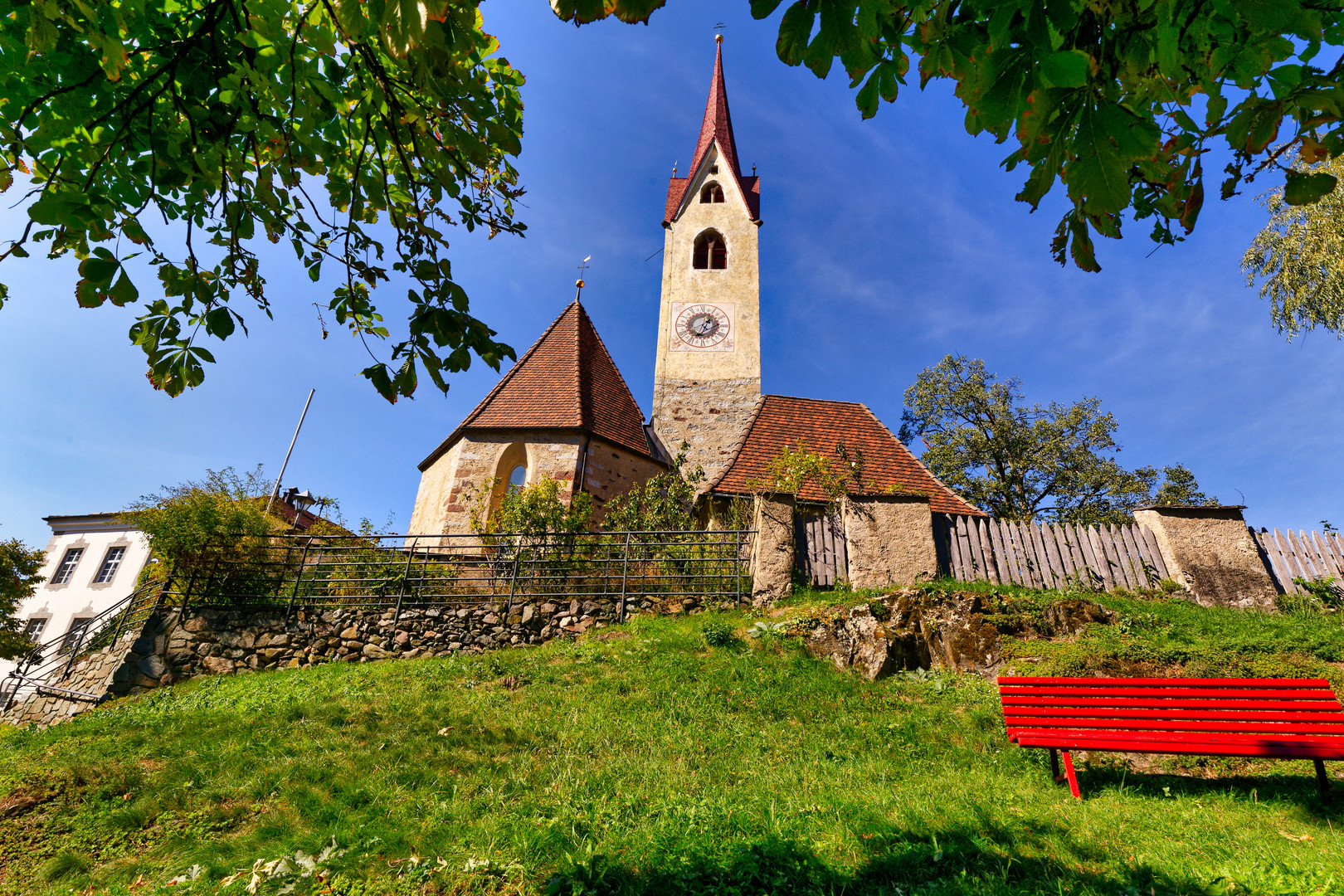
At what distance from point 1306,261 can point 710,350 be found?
45.1ft

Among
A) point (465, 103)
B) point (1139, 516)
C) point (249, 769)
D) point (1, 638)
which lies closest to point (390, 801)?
point (249, 769)

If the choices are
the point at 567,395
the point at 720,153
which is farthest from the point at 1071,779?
the point at 720,153

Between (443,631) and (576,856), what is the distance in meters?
7.24

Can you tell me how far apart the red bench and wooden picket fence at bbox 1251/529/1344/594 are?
6411mm

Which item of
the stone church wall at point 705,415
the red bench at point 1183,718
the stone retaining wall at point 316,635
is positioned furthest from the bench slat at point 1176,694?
the stone church wall at point 705,415

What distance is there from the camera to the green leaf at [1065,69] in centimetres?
109

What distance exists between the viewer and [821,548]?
391 inches

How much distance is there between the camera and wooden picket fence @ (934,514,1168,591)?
31.0 ft

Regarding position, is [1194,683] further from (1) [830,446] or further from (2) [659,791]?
(1) [830,446]

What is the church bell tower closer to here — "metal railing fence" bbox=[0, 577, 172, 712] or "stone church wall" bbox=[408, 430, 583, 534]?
"stone church wall" bbox=[408, 430, 583, 534]

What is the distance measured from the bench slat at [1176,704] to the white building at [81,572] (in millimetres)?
30365

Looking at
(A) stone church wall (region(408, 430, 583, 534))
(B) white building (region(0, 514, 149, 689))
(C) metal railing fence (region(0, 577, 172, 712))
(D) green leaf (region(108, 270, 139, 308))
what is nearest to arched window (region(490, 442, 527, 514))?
(A) stone church wall (region(408, 430, 583, 534))

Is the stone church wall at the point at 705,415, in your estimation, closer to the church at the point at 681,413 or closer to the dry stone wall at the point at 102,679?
the church at the point at 681,413

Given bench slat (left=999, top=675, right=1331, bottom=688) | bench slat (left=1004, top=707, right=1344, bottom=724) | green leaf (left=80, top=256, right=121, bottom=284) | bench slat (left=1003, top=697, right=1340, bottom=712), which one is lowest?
bench slat (left=1004, top=707, right=1344, bottom=724)
